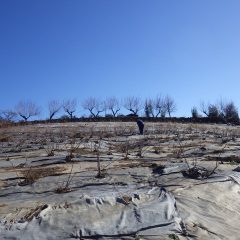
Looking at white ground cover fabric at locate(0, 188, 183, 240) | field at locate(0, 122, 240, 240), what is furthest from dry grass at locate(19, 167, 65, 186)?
white ground cover fabric at locate(0, 188, 183, 240)

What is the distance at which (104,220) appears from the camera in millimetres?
4391

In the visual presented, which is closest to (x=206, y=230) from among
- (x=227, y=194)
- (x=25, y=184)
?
(x=227, y=194)

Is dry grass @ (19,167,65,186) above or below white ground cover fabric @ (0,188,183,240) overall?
above

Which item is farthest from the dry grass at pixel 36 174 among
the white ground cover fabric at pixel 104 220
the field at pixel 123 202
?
the white ground cover fabric at pixel 104 220

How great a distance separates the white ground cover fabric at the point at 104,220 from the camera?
4023mm

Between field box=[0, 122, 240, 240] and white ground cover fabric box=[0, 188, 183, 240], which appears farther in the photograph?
field box=[0, 122, 240, 240]

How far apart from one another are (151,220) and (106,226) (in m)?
0.51

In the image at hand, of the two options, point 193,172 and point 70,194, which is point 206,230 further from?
point 193,172

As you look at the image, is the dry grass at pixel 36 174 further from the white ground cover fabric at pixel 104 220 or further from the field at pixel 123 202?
the white ground cover fabric at pixel 104 220

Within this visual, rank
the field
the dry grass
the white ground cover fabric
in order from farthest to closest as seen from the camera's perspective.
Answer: the dry grass
the field
the white ground cover fabric

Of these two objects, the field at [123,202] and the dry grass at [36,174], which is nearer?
the field at [123,202]

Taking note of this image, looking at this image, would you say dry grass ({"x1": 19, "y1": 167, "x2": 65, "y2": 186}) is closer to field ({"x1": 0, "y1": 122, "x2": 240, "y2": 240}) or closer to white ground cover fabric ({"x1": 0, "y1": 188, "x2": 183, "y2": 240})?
field ({"x1": 0, "y1": 122, "x2": 240, "y2": 240})

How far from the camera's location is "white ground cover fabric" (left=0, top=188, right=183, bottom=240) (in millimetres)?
4023

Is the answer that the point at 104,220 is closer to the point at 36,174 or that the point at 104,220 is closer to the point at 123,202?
the point at 123,202
